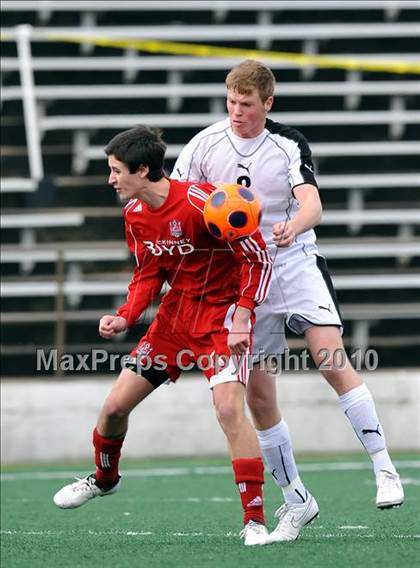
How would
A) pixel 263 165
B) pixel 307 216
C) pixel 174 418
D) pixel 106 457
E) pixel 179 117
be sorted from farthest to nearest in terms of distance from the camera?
pixel 179 117 → pixel 174 418 → pixel 106 457 → pixel 263 165 → pixel 307 216

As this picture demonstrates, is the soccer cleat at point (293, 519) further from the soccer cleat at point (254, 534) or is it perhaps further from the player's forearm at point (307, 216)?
the player's forearm at point (307, 216)

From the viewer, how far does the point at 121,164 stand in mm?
5672

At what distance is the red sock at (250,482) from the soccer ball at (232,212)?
2.88ft

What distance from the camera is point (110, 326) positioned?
5.64m

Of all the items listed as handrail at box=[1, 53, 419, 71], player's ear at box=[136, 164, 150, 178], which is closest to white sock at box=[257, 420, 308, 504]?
player's ear at box=[136, 164, 150, 178]

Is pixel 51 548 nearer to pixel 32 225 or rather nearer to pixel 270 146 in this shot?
pixel 270 146

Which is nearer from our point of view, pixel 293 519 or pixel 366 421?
pixel 366 421

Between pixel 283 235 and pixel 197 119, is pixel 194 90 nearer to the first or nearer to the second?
pixel 197 119

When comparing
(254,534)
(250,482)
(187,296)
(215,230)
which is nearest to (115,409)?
(187,296)

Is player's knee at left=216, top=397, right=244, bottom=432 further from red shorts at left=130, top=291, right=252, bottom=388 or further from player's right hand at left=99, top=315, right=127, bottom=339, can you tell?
player's right hand at left=99, top=315, right=127, bottom=339

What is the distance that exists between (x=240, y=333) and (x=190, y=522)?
5.24 ft

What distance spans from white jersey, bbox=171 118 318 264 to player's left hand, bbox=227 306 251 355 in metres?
0.47

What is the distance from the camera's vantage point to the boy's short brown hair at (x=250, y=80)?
5.70m

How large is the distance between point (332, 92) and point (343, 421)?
4593mm
